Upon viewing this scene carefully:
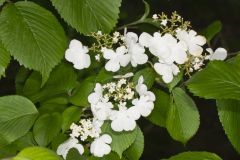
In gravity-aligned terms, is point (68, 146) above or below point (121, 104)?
below

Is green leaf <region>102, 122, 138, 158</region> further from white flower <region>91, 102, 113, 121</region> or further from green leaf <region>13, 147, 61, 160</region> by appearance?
green leaf <region>13, 147, 61, 160</region>

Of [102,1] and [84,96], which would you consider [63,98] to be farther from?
[102,1]

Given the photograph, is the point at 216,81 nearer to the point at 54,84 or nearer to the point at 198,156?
the point at 198,156

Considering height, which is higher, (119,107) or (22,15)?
(22,15)

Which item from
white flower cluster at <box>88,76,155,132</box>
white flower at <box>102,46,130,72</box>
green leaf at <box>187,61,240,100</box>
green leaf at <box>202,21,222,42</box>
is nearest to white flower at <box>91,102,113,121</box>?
white flower cluster at <box>88,76,155,132</box>

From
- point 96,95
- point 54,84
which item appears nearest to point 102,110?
point 96,95

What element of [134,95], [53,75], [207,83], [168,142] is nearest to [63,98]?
[53,75]
